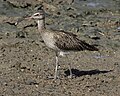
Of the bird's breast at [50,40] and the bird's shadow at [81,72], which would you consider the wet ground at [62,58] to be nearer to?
the bird's shadow at [81,72]

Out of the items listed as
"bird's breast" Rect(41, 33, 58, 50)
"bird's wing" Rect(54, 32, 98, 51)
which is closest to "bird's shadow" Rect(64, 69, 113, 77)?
"bird's wing" Rect(54, 32, 98, 51)

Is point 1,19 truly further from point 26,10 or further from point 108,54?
point 108,54

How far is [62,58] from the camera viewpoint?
14.6m

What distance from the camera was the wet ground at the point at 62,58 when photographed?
1226cm

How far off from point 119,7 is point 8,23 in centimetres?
520

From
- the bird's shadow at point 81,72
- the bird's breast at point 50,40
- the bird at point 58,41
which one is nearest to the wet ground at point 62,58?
the bird's shadow at point 81,72

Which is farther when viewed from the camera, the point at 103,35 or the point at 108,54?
the point at 103,35

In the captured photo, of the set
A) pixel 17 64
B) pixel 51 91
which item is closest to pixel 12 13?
pixel 17 64

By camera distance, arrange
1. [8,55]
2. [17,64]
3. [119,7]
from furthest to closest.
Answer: [119,7] → [8,55] → [17,64]

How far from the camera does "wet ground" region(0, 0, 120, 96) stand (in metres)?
12.3

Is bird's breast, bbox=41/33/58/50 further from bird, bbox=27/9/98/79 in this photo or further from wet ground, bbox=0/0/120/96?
wet ground, bbox=0/0/120/96

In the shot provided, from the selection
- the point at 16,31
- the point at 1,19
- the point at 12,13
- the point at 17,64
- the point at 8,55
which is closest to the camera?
the point at 17,64

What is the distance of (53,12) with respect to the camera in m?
20.1

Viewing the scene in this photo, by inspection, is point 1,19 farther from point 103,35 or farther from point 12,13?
point 103,35
